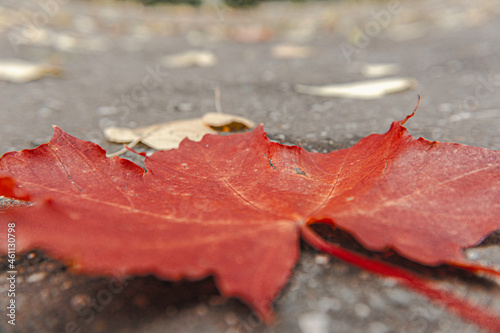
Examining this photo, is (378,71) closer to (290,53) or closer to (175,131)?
(290,53)

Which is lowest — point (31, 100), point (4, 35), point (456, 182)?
point (4, 35)

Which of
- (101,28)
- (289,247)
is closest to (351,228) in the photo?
(289,247)

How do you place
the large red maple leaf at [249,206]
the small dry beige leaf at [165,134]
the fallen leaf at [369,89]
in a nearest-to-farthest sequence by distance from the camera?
1. the large red maple leaf at [249,206]
2. the small dry beige leaf at [165,134]
3. the fallen leaf at [369,89]

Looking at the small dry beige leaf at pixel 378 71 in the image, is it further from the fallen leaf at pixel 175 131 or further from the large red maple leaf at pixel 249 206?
the large red maple leaf at pixel 249 206

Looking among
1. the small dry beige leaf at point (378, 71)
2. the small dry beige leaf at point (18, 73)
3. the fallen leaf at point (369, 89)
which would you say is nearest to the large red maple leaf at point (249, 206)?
the fallen leaf at point (369, 89)

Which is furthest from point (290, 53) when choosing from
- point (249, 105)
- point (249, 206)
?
point (249, 206)

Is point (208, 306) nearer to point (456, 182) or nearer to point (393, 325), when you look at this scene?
point (393, 325)
